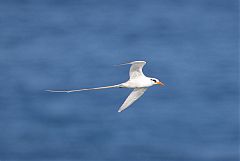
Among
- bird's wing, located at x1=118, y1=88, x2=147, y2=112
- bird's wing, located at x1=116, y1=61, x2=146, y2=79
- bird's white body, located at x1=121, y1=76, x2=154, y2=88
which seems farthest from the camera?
bird's wing, located at x1=118, y1=88, x2=147, y2=112

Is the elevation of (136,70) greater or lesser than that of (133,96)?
greater

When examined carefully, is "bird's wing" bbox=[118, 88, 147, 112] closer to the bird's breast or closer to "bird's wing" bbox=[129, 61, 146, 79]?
the bird's breast

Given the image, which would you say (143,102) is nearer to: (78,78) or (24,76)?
(78,78)

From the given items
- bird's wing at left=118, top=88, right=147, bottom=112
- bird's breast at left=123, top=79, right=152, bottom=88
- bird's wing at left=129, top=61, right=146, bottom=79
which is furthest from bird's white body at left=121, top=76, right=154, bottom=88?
bird's wing at left=118, top=88, right=147, bottom=112

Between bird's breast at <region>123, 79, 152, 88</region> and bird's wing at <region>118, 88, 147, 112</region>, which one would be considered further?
bird's wing at <region>118, 88, 147, 112</region>

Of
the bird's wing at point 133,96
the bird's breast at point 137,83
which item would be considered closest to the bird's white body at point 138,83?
the bird's breast at point 137,83

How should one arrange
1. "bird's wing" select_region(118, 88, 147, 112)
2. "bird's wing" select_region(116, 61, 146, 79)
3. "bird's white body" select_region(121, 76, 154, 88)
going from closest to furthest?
"bird's wing" select_region(116, 61, 146, 79)
"bird's white body" select_region(121, 76, 154, 88)
"bird's wing" select_region(118, 88, 147, 112)

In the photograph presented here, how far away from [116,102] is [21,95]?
4.88 metres

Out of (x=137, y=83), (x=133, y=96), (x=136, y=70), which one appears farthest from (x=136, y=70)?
(x=133, y=96)

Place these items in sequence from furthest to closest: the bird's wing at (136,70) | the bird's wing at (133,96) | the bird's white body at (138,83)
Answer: the bird's wing at (133,96) < the bird's white body at (138,83) < the bird's wing at (136,70)

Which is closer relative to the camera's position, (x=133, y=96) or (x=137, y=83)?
(x=137, y=83)

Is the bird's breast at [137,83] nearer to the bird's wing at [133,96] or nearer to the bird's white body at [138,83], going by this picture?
the bird's white body at [138,83]

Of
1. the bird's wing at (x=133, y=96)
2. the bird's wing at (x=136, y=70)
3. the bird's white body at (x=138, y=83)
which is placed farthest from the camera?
the bird's wing at (x=133, y=96)

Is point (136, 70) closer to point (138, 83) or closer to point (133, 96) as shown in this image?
point (138, 83)
